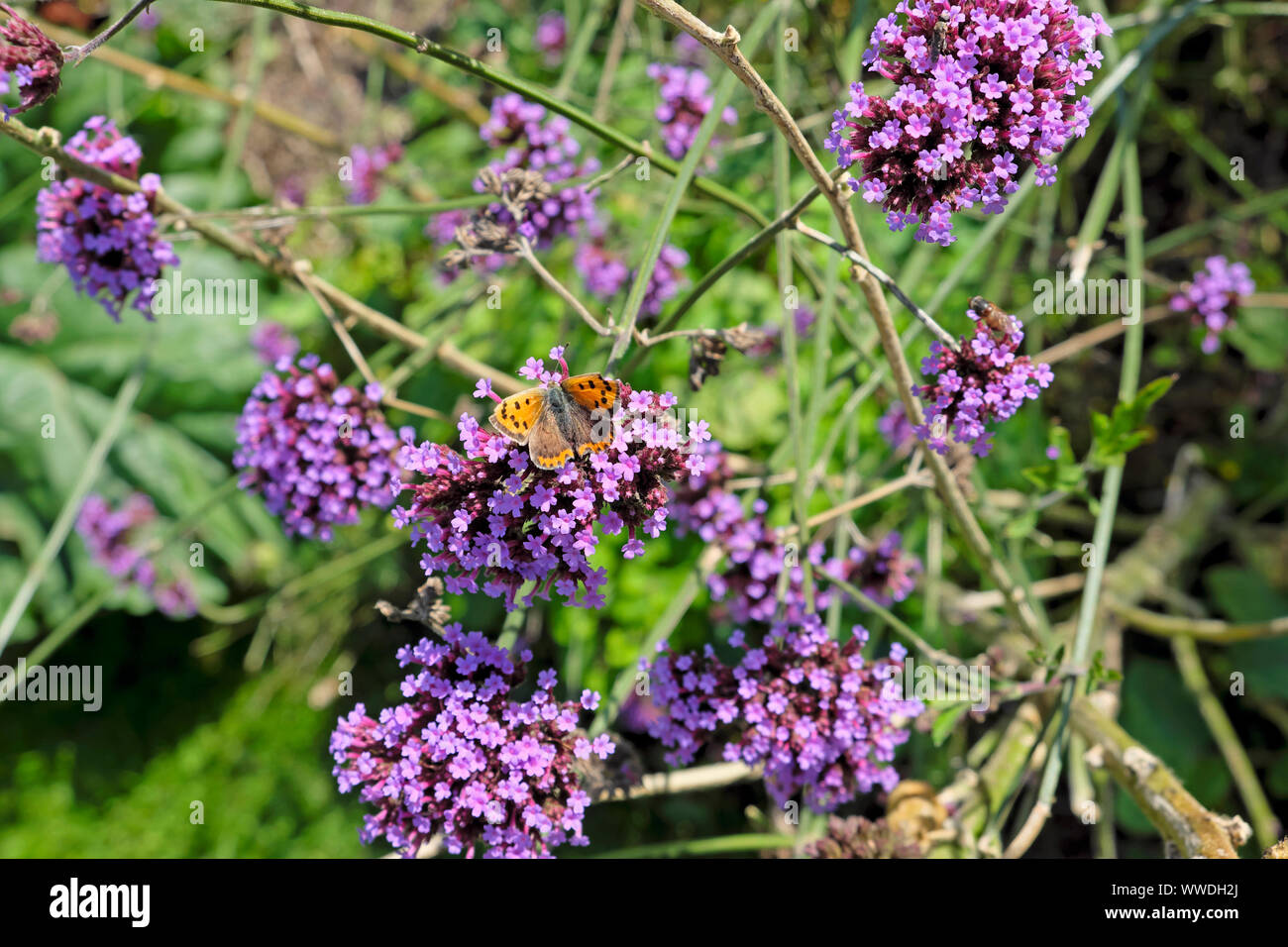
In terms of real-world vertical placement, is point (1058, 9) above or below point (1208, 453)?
above

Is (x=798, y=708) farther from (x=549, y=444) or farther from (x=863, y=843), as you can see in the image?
(x=549, y=444)

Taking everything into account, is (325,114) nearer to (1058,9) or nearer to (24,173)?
(24,173)

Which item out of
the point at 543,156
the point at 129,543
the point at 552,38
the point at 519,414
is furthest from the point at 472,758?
the point at 552,38

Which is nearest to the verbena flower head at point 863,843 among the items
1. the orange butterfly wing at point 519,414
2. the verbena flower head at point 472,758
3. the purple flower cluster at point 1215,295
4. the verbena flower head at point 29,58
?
the verbena flower head at point 472,758

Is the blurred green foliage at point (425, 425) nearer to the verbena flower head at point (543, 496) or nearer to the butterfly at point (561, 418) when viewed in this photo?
the verbena flower head at point (543, 496)

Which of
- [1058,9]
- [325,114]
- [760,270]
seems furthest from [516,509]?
[325,114]

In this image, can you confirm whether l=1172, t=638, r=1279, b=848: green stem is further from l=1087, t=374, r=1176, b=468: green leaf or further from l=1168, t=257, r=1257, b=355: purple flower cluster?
l=1087, t=374, r=1176, b=468: green leaf

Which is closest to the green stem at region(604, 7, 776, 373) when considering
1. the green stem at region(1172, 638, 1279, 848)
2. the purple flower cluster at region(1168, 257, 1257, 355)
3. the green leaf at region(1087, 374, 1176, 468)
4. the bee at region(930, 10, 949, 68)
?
the bee at region(930, 10, 949, 68)

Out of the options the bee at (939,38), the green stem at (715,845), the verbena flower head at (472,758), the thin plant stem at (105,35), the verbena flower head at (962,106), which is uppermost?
the thin plant stem at (105,35)
